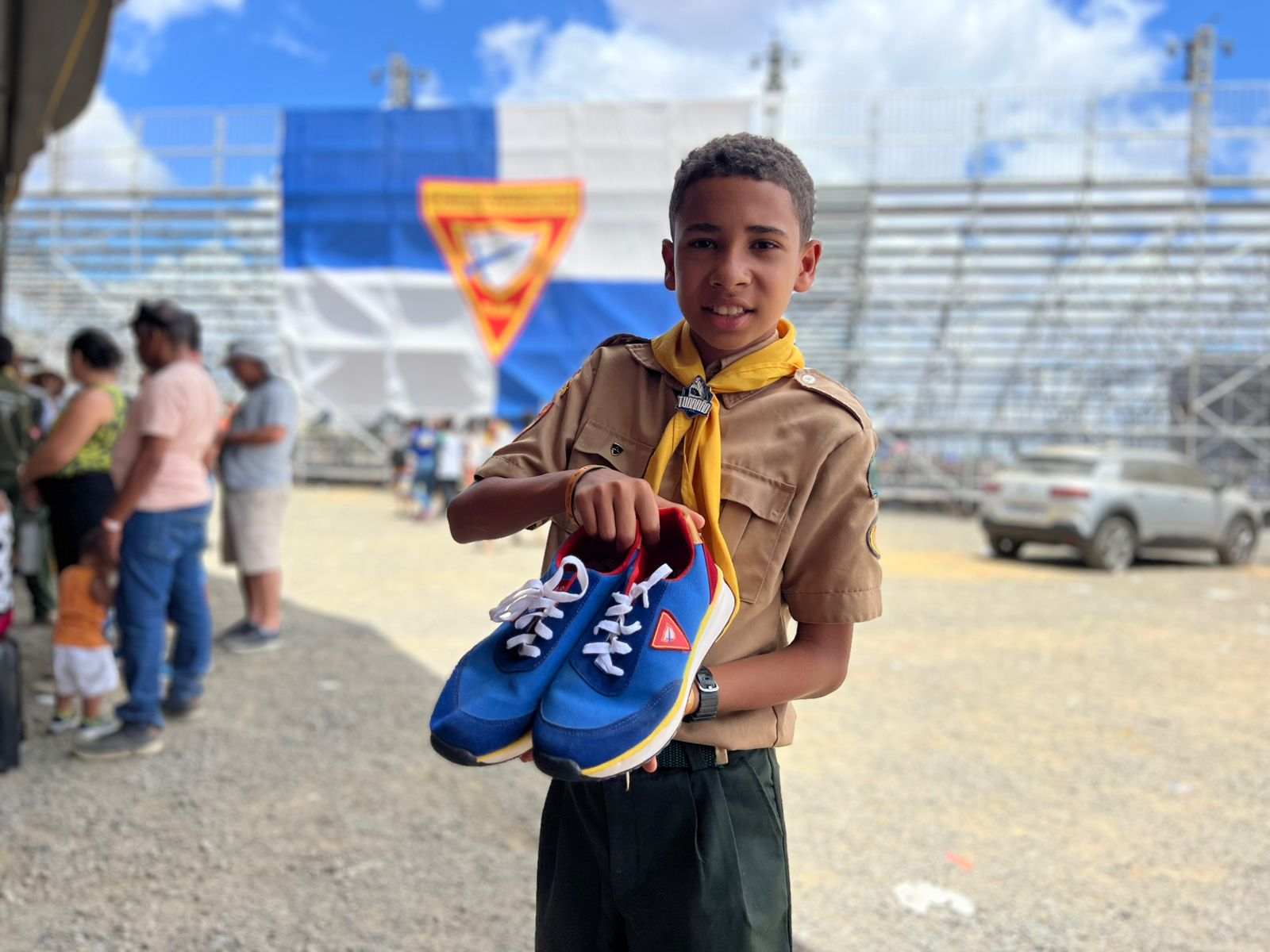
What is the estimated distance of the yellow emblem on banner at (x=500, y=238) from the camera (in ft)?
54.0

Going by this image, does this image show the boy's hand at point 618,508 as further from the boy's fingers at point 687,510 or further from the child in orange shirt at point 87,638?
the child in orange shirt at point 87,638

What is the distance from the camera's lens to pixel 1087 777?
4.23m

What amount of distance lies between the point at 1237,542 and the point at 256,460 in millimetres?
10850

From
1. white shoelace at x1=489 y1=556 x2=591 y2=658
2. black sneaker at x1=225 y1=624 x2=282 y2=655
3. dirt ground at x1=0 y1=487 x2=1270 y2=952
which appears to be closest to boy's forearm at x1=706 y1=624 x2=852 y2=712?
white shoelace at x1=489 y1=556 x2=591 y2=658

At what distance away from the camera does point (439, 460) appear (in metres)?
13.7

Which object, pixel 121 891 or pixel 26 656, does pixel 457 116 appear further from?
pixel 121 891

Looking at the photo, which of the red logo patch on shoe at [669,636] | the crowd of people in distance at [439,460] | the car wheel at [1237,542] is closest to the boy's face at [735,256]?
the red logo patch on shoe at [669,636]

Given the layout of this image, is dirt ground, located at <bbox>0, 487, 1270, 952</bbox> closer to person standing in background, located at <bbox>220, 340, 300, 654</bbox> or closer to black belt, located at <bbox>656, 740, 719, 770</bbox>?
person standing in background, located at <bbox>220, 340, 300, 654</bbox>

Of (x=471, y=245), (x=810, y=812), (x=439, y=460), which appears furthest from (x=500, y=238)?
(x=810, y=812)

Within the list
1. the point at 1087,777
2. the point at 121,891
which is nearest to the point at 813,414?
the point at 121,891

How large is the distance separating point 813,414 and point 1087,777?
368cm

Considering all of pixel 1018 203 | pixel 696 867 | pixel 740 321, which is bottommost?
pixel 696 867

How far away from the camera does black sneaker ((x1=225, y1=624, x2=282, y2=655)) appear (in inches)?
226

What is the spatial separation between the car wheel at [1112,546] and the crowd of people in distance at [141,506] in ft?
27.1
